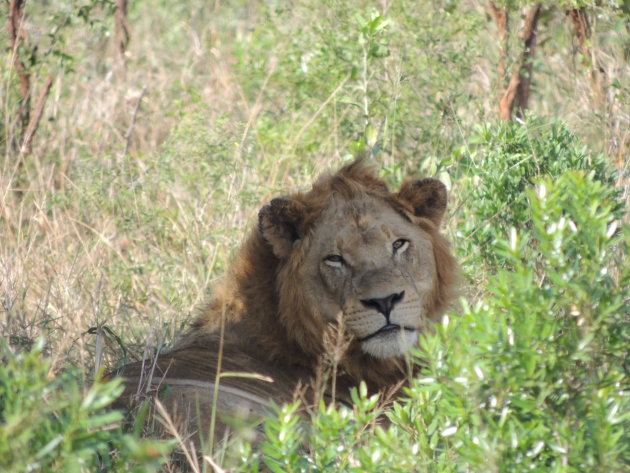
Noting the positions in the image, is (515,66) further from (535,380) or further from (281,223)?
(535,380)

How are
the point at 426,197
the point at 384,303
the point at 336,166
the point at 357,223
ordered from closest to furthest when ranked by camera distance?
1. the point at 384,303
2. the point at 357,223
3. the point at 426,197
4. the point at 336,166

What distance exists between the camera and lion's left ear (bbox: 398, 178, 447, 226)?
5.58 m

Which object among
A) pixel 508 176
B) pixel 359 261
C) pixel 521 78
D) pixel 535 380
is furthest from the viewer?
pixel 521 78

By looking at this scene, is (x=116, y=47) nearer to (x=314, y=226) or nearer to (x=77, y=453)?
(x=314, y=226)

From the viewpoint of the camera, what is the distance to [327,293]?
17.2 feet

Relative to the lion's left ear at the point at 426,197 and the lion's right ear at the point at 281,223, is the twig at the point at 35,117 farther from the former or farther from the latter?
the lion's left ear at the point at 426,197

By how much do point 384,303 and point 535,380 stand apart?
1.64m

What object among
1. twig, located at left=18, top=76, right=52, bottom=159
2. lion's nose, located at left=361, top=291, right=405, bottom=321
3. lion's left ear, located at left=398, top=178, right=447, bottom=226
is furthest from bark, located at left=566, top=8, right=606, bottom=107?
twig, located at left=18, top=76, right=52, bottom=159

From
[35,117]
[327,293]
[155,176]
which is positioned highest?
[327,293]

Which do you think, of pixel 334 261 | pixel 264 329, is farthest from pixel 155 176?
pixel 334 261

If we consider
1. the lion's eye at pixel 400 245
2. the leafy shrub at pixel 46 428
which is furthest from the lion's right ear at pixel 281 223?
the leafy shrub at pixel 46 428

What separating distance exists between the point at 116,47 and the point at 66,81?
60cm

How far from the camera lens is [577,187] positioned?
3545 mm

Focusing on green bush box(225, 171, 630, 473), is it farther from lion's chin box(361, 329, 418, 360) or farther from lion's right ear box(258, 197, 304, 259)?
lion's right ear box(258, 197, 304, 259)
